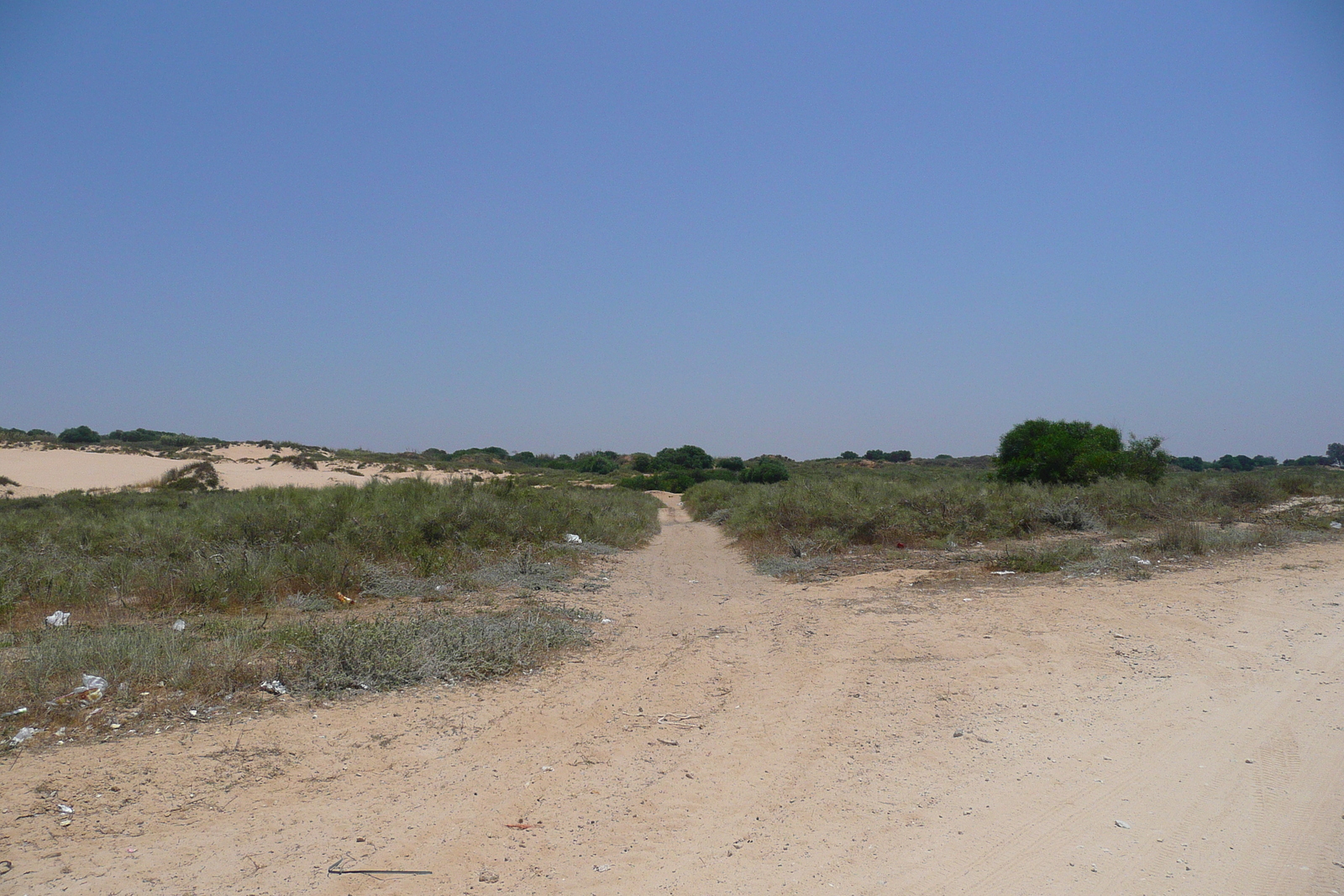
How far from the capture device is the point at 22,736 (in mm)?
4574

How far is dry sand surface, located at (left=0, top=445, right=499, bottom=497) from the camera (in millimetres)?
25047

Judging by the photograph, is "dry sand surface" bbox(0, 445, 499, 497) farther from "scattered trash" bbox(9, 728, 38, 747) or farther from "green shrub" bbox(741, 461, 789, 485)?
"scattered trash" bbox(9, 728, 38, 747)

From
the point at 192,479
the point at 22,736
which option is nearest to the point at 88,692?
the point at 22,736

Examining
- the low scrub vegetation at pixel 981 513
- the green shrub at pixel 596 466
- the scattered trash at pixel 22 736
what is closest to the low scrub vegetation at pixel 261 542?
the scattered trash at pixel 22 736

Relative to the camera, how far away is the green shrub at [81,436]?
38281mm

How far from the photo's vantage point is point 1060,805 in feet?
12.8

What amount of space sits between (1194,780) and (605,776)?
11.0 ft

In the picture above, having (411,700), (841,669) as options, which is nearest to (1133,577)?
(841,669)

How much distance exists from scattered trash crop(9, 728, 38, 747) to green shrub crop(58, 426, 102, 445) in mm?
40847

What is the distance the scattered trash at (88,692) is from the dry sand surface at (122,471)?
1811 cm

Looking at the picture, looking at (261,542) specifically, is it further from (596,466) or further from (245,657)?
(596,466)

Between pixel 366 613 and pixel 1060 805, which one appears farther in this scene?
pixel 366 613

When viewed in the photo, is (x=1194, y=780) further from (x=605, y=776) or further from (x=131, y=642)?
(x=131, y=642)

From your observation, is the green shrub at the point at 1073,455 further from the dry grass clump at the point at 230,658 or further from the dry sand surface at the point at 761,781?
the dry grass clump at the point at 230,658
